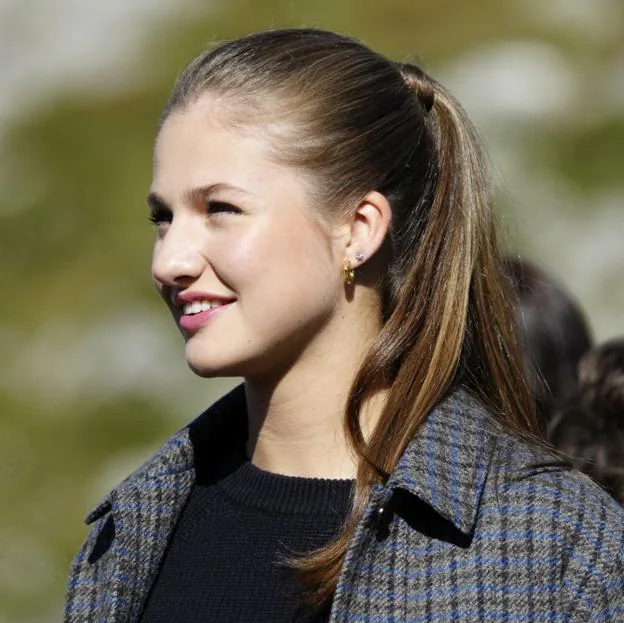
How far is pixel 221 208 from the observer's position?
2.31 metres

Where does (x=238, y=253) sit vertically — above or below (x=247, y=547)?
above

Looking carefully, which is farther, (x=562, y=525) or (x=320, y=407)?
(x=320, y=407)

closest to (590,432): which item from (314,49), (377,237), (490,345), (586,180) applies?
(490,345)

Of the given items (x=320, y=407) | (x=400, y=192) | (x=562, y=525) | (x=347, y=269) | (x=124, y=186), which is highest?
(x=124, y=186)

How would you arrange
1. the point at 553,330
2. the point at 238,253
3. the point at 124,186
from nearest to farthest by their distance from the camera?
the point at 238,253
the point at 553,330
the point at 124,186

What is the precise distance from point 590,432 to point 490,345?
77cm

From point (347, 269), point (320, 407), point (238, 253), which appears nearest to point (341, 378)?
point (320, 407)

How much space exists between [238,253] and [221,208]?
9 cm

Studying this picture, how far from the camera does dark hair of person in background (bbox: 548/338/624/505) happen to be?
2.98 m

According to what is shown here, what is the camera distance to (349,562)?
2145 millimetres

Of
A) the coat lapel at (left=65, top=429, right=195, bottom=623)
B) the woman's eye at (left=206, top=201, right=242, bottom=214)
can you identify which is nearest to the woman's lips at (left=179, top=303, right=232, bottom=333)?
the woman's eye at (left=206, top=201, right=242, bottom=214)

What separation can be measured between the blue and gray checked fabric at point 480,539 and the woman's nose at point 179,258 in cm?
47

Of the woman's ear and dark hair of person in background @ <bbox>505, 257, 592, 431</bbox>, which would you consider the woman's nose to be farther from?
dark hair of person in background @ <bbox>505, 257, 592, 431</bbox>

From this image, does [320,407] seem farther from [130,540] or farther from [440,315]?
[130,540]
